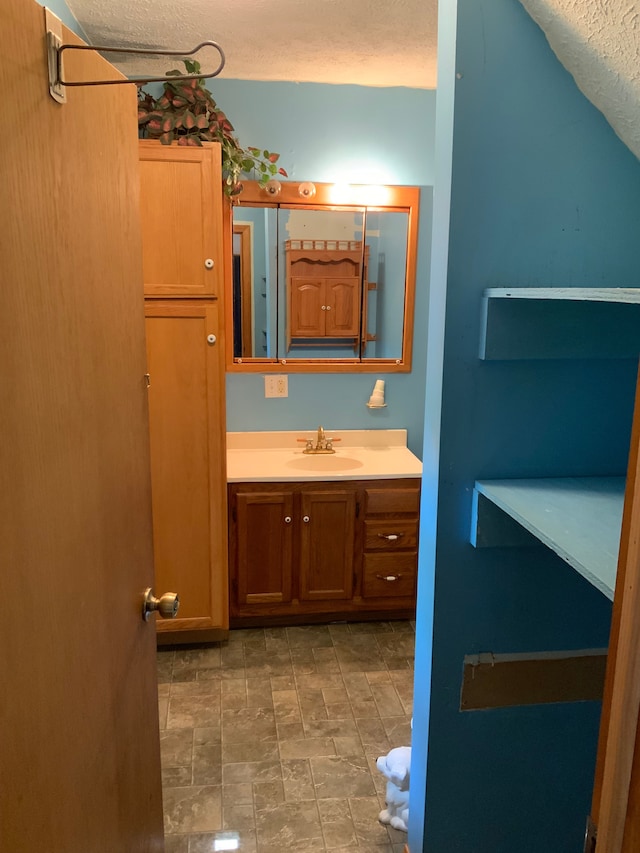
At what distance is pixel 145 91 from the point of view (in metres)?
2.86

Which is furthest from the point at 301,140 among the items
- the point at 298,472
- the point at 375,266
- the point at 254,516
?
the point at 254,516

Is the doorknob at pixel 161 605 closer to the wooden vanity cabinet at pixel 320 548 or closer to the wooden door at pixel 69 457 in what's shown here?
the wooden door at pixel 69 457

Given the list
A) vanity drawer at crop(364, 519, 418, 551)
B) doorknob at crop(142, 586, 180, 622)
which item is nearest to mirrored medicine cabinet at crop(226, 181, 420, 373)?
vanity drawer at crop(364, 519, 418, 551)

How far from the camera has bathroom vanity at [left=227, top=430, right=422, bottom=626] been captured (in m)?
2.92

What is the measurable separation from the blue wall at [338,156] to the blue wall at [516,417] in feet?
5.77

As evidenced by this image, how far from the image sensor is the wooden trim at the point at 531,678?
163 centimetres

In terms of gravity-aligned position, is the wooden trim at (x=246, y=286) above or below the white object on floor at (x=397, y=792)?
above

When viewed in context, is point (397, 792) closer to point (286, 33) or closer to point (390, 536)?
point (390, 536)

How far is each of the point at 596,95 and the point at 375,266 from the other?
75.0 inches

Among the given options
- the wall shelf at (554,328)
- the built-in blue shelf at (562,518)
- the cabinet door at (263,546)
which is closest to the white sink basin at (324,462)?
the cabinet door at (263,546)

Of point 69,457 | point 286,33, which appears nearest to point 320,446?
point 286,33

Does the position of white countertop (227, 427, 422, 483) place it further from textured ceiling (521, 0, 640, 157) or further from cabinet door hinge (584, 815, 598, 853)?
cabinet door hinge (584, 815, 598, 853)

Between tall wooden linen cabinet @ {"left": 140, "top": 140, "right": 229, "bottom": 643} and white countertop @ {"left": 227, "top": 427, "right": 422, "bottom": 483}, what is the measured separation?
9.2 inches

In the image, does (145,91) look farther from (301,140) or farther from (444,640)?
(444,640)
